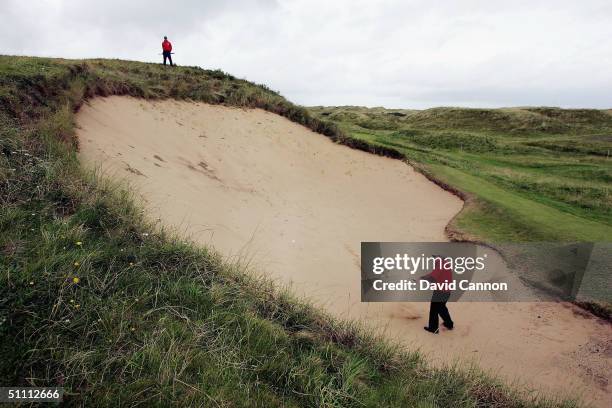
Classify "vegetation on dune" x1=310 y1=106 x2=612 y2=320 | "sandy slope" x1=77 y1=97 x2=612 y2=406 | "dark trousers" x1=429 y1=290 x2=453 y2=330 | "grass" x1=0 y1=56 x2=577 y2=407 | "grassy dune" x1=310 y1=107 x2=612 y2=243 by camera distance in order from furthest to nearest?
"grassy dune" x1=310 y1=107 x2=612 y2=243
"vegetation on dune" x1=310 y1=106 x2=612 y2=320
"dark trousers" x1=429 y1=290 x2=453 y2=330
"sandy slope" x1=77 y1=97 x2=612 y2=406
"grass" x1=0 y1=56 x2=577 y2=407

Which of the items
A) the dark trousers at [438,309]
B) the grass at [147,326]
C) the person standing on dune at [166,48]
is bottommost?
the dark trousers at [438,309]

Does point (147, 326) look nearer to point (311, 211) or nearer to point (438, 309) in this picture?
point (438, 309)

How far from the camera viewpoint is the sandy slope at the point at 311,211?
5.21 m

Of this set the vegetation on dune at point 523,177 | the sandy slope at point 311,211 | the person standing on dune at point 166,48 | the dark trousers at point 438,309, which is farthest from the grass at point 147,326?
the person standing on dune at point 166,48

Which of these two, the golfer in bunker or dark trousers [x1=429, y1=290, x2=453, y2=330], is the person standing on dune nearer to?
the golfer in bunker

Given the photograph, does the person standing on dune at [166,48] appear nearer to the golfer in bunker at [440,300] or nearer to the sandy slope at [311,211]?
the sandy slope at [311,211]

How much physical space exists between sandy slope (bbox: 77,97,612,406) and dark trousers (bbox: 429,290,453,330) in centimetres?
19

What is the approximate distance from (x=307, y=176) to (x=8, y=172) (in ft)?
28.0

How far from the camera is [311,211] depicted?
377 inches

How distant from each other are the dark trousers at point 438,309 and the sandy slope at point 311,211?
0.62ft

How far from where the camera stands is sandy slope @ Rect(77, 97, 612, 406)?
5211 mm

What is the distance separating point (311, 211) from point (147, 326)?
6.92 meters

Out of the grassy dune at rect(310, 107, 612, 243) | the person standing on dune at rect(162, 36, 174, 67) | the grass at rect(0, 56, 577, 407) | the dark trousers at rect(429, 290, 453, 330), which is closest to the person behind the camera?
the grass at rect(0, 56, 577, 407)

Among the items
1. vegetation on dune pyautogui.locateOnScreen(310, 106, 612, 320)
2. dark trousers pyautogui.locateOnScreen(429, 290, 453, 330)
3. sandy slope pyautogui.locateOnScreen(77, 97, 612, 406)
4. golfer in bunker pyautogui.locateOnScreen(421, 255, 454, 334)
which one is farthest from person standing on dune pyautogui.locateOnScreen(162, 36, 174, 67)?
dark trousers pyautogui.locateOnScreen(429, 290, 453, 330)
